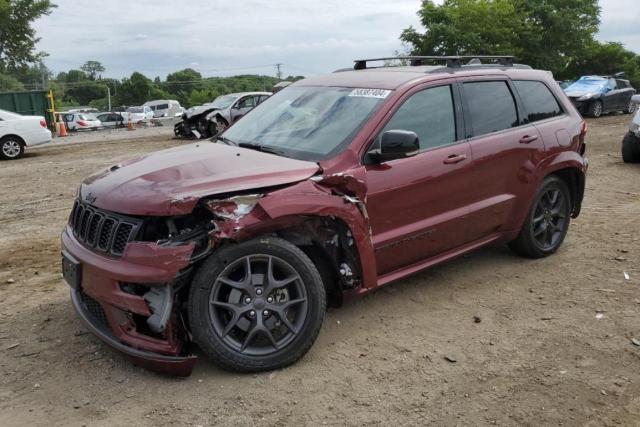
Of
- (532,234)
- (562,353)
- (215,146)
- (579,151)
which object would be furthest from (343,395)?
(579,151)

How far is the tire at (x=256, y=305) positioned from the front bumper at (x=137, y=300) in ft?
0.44

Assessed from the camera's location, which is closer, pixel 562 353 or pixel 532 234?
pixel 562 353

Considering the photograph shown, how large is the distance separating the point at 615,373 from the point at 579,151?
2683 millimetres

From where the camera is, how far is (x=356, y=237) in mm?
3662

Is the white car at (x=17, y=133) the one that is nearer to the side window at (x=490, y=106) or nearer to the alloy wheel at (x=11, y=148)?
the alloy wheel at (x=11, y=148)

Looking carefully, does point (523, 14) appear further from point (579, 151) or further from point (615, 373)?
point (615, 373)

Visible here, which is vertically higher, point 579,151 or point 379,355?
point 579,151

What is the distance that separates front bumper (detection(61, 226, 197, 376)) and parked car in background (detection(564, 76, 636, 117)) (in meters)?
20.4

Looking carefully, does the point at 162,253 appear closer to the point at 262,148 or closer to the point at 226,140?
the point at 262,148

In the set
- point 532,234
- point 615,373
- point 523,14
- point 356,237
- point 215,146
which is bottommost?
point 615,373

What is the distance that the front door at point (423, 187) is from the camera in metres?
3.90

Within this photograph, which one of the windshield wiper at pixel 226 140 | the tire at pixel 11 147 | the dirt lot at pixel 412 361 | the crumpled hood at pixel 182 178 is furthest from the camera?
the tire at pixel 11 147

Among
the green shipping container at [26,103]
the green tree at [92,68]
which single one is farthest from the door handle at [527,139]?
the green tree at [92,68]

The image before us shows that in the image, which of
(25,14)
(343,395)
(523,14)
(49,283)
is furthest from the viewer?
(25,14)
